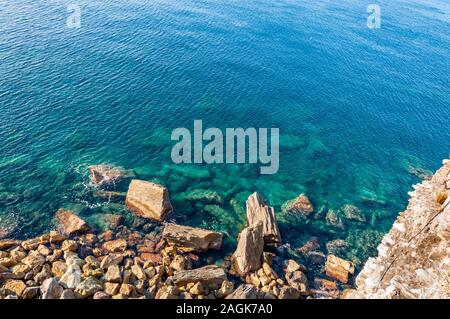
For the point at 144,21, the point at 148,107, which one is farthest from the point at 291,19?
the point at 148,107

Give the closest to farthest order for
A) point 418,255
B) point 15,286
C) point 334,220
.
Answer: point 418,255
point 15,286
point 334,220

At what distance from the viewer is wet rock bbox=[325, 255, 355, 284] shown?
40.2 m

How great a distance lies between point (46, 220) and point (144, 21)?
92089mm

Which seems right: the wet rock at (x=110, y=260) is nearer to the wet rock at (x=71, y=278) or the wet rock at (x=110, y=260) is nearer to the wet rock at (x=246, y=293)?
the wet rock at (x=71, y=278)

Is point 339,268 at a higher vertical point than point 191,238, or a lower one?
lower

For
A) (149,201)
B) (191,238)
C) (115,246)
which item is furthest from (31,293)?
(149,201)

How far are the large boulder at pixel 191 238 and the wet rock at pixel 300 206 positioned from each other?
15.1m

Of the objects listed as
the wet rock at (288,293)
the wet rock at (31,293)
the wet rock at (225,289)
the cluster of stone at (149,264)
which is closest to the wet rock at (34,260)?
the cluster of stone at (149,264)

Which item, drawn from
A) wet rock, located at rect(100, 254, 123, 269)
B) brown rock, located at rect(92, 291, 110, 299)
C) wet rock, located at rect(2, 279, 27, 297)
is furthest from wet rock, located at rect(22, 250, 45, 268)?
brown rock, located at rect(92, 291, 110, 299)

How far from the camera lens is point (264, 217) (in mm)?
45062

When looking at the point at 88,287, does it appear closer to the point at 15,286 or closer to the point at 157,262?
the point at 15,286

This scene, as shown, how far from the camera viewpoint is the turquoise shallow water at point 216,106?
162 ft

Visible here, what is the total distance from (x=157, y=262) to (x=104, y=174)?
20386 mm

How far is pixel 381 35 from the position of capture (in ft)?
421
